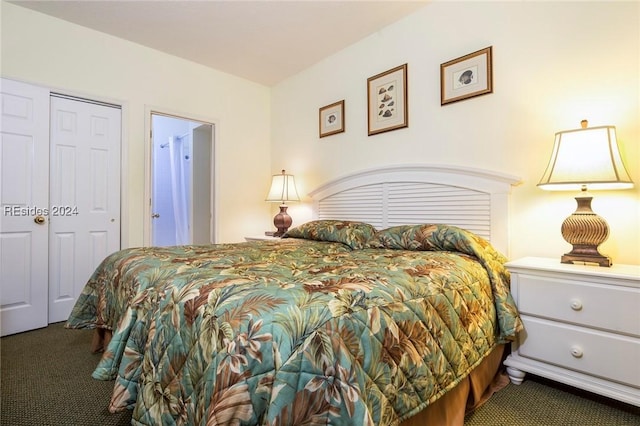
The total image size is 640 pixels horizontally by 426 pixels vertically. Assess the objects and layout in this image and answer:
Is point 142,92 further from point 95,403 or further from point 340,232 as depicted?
point 95,403

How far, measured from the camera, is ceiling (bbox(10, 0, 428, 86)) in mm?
2545

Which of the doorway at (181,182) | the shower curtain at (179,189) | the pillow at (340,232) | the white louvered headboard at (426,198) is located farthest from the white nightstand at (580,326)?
the shower curtain at (179,189)

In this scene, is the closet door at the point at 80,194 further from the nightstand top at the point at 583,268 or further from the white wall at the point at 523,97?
A: the nightstand top at the point at 583,268

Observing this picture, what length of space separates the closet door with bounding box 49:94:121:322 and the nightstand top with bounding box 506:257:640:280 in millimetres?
3221

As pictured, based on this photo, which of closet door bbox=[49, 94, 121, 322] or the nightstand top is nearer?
the nightstand top

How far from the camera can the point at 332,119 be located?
10.9 feet

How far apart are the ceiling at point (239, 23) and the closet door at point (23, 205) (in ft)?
2.66

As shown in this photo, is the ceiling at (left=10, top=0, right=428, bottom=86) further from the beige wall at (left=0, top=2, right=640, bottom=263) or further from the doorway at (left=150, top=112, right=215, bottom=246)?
the doorway at (left=150, top=112, right=215, bottom=246)

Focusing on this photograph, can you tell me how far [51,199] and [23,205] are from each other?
0.60ft

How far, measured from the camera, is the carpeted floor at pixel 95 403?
1.42m

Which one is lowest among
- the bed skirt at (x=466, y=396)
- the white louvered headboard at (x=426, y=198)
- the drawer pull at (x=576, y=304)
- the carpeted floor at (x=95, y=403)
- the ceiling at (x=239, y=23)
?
the carpeted floor at (x=95, y=403)

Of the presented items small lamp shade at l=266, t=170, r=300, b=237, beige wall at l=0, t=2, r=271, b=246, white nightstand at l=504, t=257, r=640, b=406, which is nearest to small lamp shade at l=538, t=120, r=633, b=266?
white nightstand at l=504, t=257, r=640, b=406

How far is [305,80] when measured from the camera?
3643 millimetres

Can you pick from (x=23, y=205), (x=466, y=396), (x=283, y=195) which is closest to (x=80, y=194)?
(x=23, y=205)
